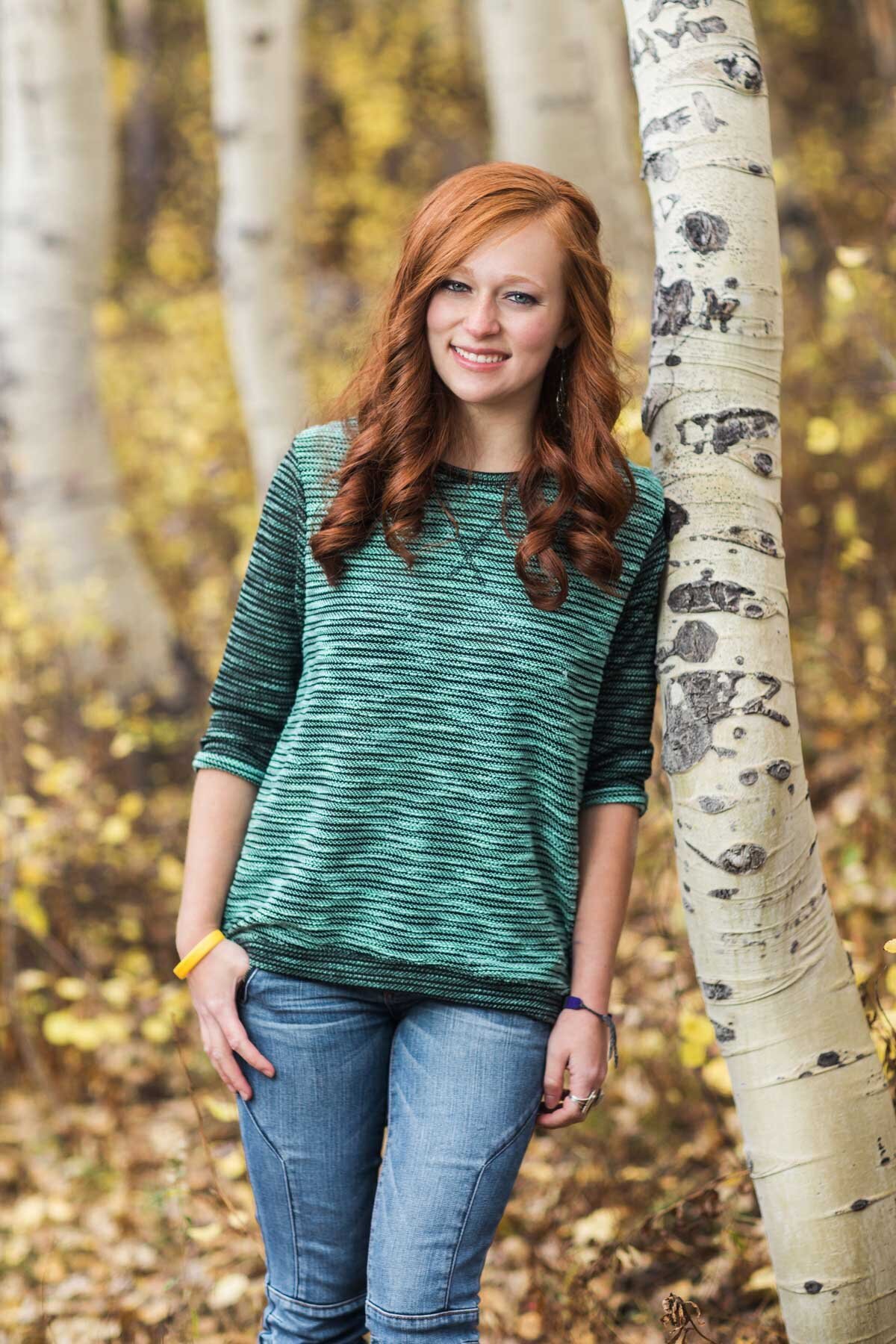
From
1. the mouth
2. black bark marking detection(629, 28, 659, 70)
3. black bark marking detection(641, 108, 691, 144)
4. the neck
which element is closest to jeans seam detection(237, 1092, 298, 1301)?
the neck

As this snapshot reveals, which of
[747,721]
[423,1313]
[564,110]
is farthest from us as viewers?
[564,110]

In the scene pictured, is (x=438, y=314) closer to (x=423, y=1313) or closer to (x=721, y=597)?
(x=721, y=597)

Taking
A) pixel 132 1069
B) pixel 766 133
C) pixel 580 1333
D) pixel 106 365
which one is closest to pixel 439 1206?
pixel 580 1333

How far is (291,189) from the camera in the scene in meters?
4.73

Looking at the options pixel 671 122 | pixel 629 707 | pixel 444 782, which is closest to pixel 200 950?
pixel 444 782

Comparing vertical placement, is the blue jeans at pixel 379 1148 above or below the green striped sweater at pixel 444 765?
below

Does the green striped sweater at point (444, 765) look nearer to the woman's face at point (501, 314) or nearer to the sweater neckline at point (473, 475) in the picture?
the sweater neckline at point (473, 475)

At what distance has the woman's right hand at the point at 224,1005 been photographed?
183 cm

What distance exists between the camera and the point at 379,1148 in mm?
1895

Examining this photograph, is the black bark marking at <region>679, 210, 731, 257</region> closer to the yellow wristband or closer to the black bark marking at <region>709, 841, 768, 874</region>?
the black bark marking at <region>709, 841, 768, 874</region>

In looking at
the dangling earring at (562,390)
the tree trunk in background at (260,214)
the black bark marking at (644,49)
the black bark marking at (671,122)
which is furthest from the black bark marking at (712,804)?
the tree trunk in background at (260,214)

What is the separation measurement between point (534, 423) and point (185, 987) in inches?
103

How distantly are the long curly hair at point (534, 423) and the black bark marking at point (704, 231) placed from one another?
13 cm

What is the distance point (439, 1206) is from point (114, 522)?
3714 mm
